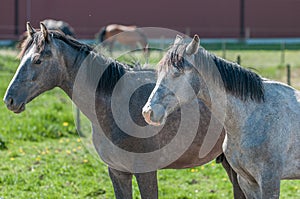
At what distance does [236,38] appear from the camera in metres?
27.5

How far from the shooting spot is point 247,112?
177 inches

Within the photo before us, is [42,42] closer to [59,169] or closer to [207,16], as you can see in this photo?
[59,169]

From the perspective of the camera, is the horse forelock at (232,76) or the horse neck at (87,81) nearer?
the horse forelock at (232,76)

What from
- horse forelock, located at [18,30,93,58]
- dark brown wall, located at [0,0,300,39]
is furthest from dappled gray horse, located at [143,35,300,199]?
dark brown wall, located at [0,0,300,39]

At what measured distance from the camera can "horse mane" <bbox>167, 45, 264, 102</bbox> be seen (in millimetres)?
4172

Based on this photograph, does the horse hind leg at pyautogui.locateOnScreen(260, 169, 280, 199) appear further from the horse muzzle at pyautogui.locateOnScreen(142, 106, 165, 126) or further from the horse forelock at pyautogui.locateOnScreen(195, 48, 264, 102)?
the horse muzzle at pyautogui.locateOnScreen(142, 106, 165, 126)

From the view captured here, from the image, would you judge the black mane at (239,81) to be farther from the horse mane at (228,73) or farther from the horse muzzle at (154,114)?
the horse muzzle at (154,114)

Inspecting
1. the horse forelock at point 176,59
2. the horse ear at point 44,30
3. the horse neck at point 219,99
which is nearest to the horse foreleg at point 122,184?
the horse neck at point 219,99

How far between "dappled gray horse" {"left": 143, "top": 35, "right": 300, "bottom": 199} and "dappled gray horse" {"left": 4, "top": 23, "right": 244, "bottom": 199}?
2.66ft

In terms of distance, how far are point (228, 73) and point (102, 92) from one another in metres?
1.21

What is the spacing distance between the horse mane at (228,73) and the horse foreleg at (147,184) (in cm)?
113

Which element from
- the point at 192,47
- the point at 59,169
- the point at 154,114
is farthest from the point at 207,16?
the point at 154,114

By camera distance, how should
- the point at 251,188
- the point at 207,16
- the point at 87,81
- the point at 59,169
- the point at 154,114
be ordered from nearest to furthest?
1. the point at 154,114
2. the point at 251,188
3. the point at 87,81
4. the point at 59,169
5. the point at 207,16

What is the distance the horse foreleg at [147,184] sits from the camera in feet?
16.7
